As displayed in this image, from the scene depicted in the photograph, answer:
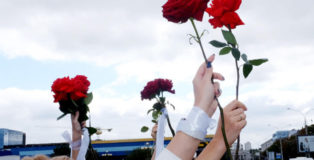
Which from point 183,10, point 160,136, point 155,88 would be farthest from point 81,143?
point 155,88

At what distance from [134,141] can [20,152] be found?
2021 centimetres

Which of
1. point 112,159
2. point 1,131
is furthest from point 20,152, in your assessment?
point 112,159

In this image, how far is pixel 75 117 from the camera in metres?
3.05

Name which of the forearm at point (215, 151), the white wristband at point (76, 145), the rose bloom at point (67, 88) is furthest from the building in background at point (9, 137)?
the forearm at point (215, 151)

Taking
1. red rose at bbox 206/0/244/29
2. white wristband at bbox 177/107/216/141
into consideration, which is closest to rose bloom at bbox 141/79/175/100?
red rose at bbox 206/0/244/29

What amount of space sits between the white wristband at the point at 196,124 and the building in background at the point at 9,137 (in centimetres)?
7000

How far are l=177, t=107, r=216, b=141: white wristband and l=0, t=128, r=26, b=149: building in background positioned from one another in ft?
230

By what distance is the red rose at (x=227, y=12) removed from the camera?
5.21 ft

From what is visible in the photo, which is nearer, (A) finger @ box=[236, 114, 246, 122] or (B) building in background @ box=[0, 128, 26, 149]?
(A) finger @ box=[236, 114, 246, 122]

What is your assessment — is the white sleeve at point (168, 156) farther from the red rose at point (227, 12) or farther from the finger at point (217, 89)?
the red rose at point (227, 12)

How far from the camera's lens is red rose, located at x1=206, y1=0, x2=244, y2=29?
62.5 inches

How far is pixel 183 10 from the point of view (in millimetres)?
1521

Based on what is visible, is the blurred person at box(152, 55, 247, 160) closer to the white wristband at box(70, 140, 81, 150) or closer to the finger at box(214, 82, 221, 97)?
the finger at box(214, 82, 221, 97)

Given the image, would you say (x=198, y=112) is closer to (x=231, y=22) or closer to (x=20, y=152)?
(x=231, y=22)
